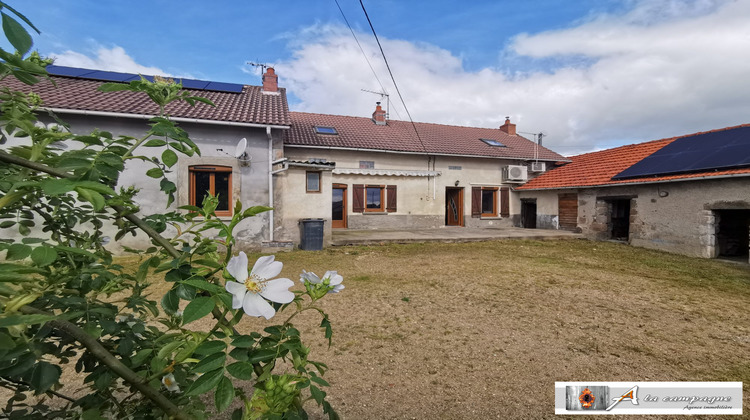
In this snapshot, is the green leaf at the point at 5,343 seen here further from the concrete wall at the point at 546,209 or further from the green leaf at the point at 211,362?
the concrete wall at the point at 546,209

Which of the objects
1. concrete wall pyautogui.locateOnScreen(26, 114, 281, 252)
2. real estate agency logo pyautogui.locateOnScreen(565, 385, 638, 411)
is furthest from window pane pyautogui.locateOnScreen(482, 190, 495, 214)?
real estate agency logo pyautogui.locateOnScreen(565, 385, 638, 411)

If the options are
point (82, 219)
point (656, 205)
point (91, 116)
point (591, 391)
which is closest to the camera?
point (82, 219)

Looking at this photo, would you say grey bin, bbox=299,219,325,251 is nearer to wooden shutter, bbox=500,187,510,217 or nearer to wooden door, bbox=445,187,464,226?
wooden door, bbox=445,187,464,226

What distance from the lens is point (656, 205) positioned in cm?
1000

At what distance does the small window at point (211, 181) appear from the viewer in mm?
8836

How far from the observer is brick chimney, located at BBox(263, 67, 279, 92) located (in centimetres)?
1271

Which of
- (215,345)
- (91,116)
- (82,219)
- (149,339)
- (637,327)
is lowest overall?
(637,327)

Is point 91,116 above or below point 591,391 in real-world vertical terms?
above

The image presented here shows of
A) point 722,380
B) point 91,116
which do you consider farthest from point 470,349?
point 91,116

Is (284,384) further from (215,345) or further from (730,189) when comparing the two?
(730,189)

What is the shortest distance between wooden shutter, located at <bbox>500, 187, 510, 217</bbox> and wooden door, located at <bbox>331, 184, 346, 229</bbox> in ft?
26.7

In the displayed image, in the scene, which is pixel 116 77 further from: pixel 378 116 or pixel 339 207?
pixel 378 116

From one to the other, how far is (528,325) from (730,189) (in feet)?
28.4

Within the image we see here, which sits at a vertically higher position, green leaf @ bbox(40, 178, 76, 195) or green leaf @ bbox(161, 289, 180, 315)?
green leaf @ bbox(40, 178, 76, 195)
